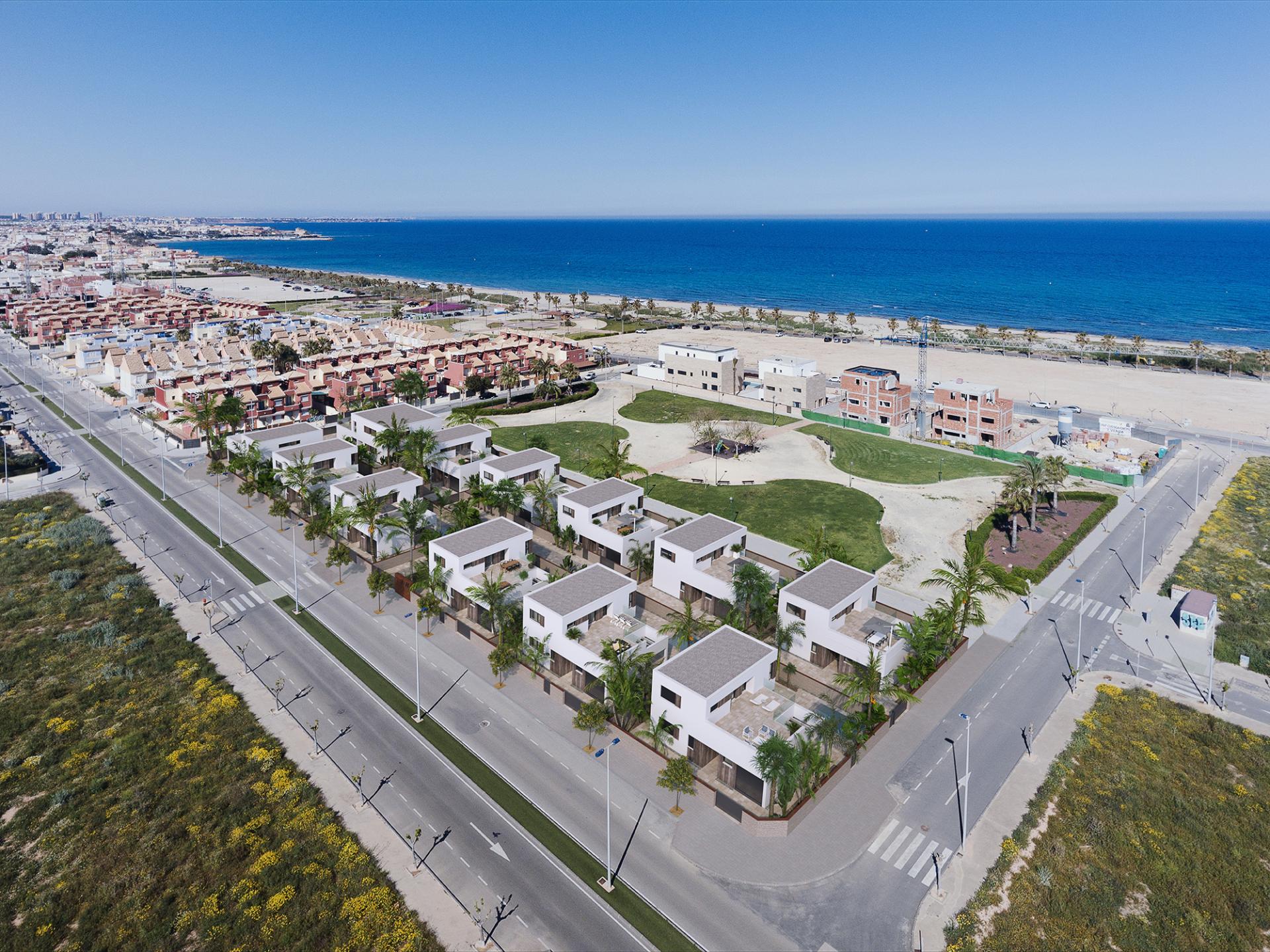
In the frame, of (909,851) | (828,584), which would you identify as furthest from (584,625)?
(909,851)

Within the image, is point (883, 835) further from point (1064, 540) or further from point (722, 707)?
point (1064, 540)

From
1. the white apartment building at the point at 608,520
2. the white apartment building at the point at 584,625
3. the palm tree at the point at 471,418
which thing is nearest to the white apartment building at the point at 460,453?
the palm tree at the point at 471,418

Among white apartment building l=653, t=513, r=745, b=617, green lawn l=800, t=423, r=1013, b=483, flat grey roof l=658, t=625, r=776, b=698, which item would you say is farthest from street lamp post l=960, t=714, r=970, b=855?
green lawn l=800, t=423, r=1013, b=483

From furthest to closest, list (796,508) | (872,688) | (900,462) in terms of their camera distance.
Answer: (900,462)
(796,508)
(872,688)

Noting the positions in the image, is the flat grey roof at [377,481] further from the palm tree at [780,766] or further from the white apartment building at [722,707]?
the palm tree at [780,766]

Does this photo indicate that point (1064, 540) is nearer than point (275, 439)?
Yes

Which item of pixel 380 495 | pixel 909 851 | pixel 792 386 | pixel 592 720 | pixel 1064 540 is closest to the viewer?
pixel 909 851

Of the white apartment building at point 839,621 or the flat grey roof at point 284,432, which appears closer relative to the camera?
the white apartment building at point 839,621
